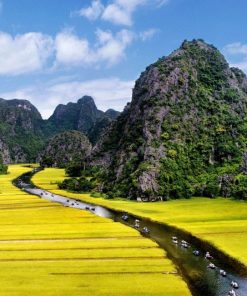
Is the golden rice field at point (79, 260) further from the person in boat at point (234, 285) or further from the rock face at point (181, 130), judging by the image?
the rock face at point (181, 130)

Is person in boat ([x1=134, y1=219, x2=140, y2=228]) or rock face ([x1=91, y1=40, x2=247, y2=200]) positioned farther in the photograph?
rock face ([x1=91, y1=40, x2=247, y2=200])

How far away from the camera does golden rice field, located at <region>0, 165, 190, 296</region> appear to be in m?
48.8

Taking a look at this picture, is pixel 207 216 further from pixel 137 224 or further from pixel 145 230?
pixel 145 230

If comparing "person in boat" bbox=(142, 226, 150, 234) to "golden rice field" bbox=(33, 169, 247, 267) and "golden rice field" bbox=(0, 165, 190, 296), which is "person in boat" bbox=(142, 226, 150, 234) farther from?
"golden rice field" bbox=(33, 169, 247, 267)

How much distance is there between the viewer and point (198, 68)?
18725 cm

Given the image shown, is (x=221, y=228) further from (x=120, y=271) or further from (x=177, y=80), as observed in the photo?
(x=177, y=80)

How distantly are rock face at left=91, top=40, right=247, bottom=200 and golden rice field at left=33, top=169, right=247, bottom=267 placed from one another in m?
11.6

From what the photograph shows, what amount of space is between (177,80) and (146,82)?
2038cm

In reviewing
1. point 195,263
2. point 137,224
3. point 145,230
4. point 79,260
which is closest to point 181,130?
point 137,224

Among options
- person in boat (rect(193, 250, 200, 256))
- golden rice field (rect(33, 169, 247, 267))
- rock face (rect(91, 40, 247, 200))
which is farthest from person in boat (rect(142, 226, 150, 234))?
rock face (rect(91, 40, 247, 200))

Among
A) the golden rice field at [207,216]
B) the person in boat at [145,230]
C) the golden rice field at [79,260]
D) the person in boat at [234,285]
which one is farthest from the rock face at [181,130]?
the person in boat at [234,285]

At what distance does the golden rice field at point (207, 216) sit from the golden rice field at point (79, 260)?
34.2 feet

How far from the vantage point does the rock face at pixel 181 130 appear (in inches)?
5315

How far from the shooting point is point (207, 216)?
94.7 meters
